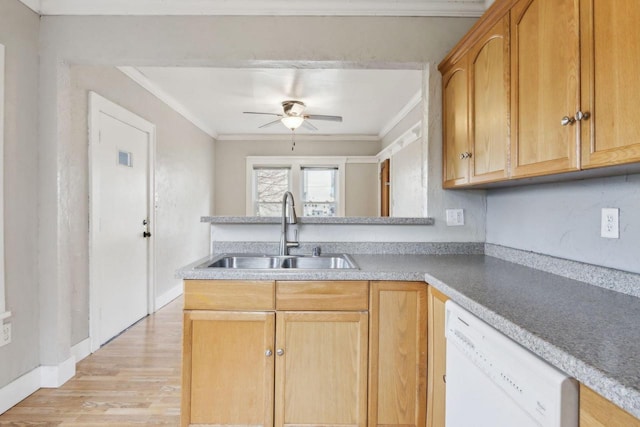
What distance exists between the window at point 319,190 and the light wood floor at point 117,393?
368 centimetres

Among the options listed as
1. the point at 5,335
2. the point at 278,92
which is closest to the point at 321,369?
the point at 5,335

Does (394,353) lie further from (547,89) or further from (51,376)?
(51,376)

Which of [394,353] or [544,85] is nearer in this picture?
[544,85]

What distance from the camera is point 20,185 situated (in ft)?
6.64

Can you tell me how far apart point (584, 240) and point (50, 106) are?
290 centimetres

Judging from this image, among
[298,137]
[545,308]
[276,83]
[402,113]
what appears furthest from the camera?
[298,137]

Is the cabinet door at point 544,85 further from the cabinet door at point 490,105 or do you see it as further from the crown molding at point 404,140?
the crown molding at point 404,140

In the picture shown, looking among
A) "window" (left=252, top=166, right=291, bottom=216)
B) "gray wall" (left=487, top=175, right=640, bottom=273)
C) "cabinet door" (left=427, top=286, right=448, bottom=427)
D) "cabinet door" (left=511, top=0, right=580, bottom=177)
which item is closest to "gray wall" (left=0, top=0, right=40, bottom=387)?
"cabinet door" (left=427, top=286, right=448, bottom=427)

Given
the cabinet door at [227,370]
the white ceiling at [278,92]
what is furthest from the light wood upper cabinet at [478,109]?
the white ceiling at [278,92]

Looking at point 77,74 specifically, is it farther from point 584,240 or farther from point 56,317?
point 584,240

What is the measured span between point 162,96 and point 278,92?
1274 mm

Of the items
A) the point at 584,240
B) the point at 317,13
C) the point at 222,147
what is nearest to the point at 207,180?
the point at 222,147

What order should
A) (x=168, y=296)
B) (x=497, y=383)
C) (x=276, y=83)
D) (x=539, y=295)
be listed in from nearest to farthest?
(x=497, y=383)
(x=539, y=295)
(x=276, y=83)
(x=168, y=296)

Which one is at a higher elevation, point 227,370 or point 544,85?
point 544,85
